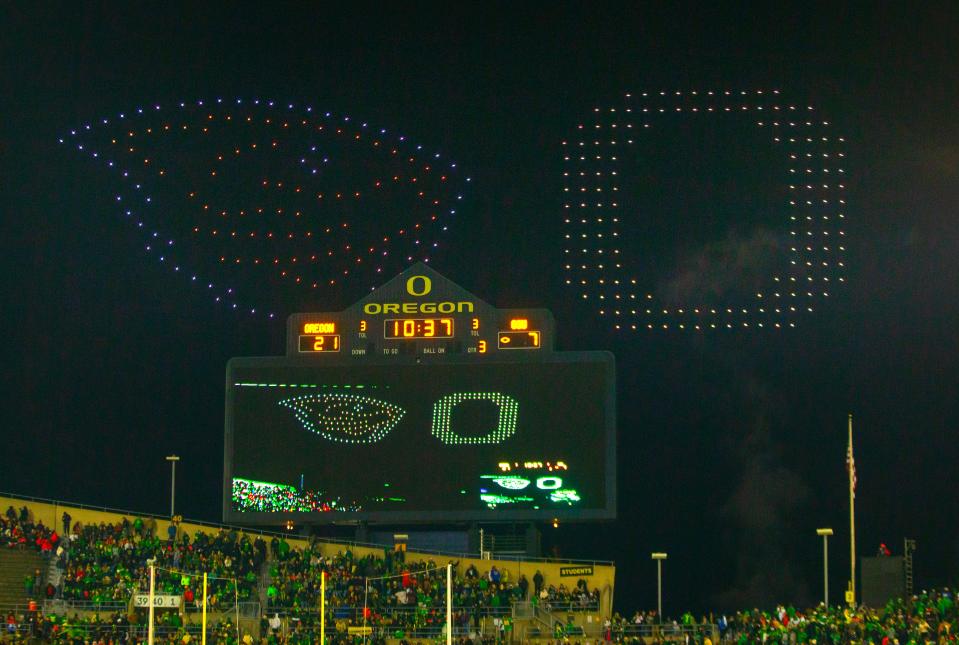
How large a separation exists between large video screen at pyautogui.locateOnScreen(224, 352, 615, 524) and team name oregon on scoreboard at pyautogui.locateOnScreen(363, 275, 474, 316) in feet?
5.78

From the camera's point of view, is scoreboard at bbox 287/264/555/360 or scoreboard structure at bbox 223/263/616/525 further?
scoreboard at bbox 287/264/555/360

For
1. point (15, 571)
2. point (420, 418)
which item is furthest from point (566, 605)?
point (15, 571)

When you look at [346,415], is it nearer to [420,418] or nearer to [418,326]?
[420,418]

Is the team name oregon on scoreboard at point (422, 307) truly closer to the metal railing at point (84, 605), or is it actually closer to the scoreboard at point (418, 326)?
the scoreboard at point (418, 326)

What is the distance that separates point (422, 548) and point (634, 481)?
810 inches

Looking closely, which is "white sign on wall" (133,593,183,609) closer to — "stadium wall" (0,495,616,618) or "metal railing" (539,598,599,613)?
"stadium wall" (0,495,616,618)

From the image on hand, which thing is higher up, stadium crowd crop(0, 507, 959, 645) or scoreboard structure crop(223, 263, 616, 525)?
scoreboard structure crop(223, 263, 616, 525)

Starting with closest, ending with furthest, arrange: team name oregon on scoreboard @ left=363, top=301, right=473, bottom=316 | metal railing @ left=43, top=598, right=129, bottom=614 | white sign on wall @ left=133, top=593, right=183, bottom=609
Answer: white sign on wall @ left=133, top=593, right=183, bottom=609 → metal railing @ left=43, top=598, right=129, bottom=614 → team name oregon on scoreboard @ left=363, top=301, right=473, bottom=316

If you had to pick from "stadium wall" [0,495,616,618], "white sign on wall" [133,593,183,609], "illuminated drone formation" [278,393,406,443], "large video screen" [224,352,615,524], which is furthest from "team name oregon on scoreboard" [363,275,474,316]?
"white sign on wall" [133,593,183,609]

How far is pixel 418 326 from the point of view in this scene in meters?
66.7

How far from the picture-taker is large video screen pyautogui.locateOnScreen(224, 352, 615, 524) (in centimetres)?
6481

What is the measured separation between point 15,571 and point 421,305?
1558 centimetres

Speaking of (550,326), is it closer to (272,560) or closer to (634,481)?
(272,560)

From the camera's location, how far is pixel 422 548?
2704 inches
